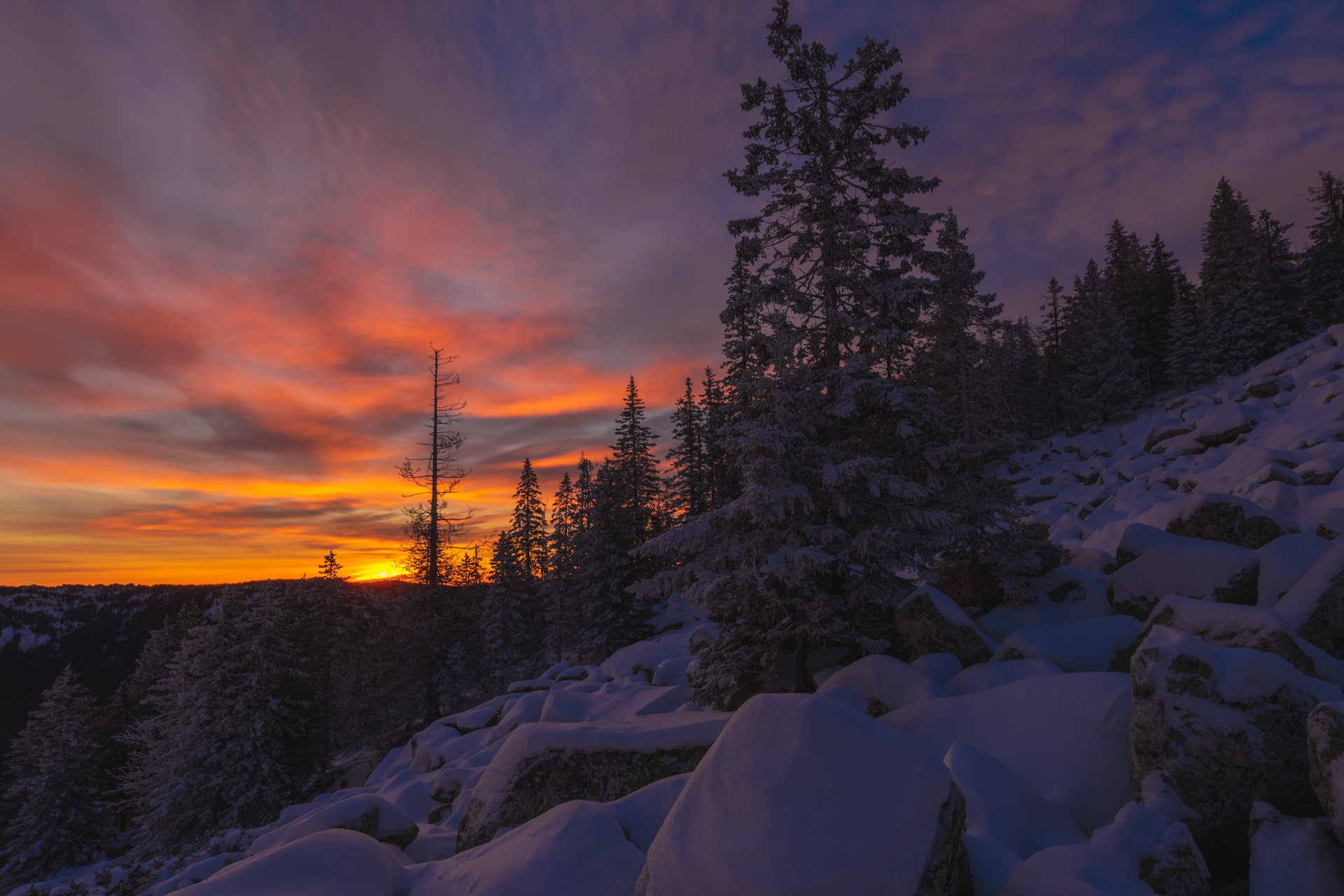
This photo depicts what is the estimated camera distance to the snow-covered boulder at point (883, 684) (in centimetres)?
837

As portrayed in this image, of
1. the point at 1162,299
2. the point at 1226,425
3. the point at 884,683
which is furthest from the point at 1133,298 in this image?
the point at 884,683

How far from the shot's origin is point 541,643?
40.0 metres

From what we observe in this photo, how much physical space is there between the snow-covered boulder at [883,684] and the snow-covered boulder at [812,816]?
184 inches

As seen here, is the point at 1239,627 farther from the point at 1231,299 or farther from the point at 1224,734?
the point at 1231,299

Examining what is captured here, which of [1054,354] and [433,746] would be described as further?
[1054,354]

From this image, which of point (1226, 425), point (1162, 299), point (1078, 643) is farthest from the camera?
Result: point (1162, 299)

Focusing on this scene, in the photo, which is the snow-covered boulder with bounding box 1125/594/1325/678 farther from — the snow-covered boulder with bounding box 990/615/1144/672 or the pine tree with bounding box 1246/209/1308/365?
the pine tree with bounding box 1246/209/1308/365

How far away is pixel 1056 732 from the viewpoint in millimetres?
6344

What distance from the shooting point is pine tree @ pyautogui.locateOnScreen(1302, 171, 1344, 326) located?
3826cm

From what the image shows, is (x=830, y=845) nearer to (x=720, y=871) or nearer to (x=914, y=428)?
(x=720, y=871)

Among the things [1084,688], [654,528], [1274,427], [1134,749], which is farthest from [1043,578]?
[654,528]

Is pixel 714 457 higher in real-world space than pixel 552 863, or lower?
higher

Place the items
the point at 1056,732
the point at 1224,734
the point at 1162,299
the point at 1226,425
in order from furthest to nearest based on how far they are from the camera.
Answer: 1. the point at 1162,299
2. the point at 1226,425
3. the point at 1056,732
4. the point at 1224,734

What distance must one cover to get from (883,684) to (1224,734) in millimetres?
4381
